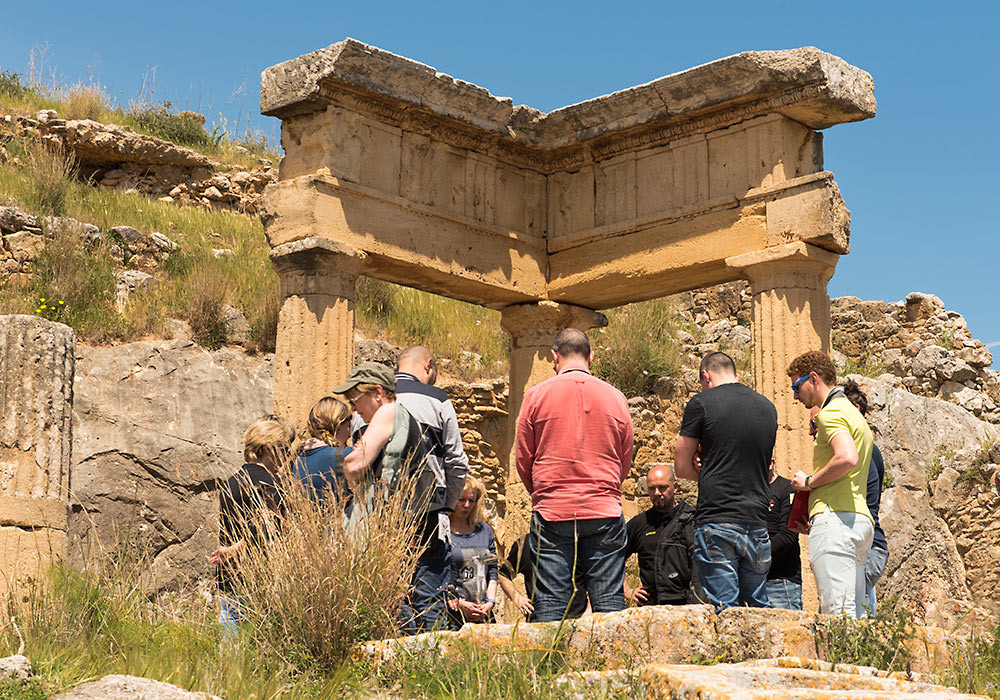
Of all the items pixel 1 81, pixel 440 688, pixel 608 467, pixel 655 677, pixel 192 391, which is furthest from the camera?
pixel 1 81

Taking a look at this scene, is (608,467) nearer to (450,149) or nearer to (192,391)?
(450,149)

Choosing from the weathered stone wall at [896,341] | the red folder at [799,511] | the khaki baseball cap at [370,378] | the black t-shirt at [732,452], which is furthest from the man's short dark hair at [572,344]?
the weathered stone wall at [896,341]

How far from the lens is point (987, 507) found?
39.0 ft

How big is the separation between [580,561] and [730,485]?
2.72ft

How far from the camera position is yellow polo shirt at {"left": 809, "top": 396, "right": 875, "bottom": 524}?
19.0 ft

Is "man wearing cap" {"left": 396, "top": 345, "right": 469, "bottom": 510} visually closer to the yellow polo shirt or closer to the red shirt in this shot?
the red shirt

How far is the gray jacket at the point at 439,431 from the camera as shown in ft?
19.4

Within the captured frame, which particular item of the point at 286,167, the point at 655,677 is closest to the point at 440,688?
the point at 655,677

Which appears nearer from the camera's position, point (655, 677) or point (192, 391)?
point (655, 677)

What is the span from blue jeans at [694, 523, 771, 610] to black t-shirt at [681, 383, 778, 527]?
0.18ft

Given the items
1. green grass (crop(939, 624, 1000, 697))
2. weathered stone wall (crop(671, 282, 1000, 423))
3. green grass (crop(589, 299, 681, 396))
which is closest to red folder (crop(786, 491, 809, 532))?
green grass (crop(939, 624, 1000, 697))

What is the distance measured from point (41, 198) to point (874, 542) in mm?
11395

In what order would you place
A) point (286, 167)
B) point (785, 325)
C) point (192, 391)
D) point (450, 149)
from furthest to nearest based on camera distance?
point (192, 391) → point (450, 149) → point (286, 167) → point (785, 325)

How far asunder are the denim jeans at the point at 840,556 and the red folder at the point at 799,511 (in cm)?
33
